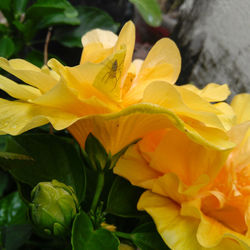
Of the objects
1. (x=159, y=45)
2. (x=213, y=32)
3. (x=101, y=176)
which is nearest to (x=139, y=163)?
(x=101, y=176)

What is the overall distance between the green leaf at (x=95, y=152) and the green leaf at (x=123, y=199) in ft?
0.17

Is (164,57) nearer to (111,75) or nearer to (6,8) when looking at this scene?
(111,75)

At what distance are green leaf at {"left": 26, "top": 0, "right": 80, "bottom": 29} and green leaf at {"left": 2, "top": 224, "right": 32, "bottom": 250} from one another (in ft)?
1.44

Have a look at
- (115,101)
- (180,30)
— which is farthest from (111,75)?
(180,30)

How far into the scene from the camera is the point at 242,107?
1.64 feet

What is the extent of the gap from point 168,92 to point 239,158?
0.15m

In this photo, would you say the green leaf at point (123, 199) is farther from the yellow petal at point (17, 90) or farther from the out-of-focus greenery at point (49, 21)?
the out-of-focus greenery at point (49, 21)

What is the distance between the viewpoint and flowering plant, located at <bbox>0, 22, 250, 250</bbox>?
368 mm

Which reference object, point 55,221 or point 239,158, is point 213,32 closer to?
point 239,158

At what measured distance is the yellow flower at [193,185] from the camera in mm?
413

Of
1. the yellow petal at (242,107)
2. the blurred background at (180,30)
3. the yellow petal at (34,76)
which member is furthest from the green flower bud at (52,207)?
the blurred background at (180,30)

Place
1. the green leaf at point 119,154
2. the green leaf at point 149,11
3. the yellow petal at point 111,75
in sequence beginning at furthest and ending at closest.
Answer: the green leaf at point 149,11, the green leaf at point 119,154, the yellow petal at point 111,75

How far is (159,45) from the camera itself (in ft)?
1.45

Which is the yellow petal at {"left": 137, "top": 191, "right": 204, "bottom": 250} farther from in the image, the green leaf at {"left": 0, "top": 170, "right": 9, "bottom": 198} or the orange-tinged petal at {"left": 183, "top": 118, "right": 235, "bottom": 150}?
the green leaf at {"left": 0, "top": 170, "right": 9, "bottom": 198}
